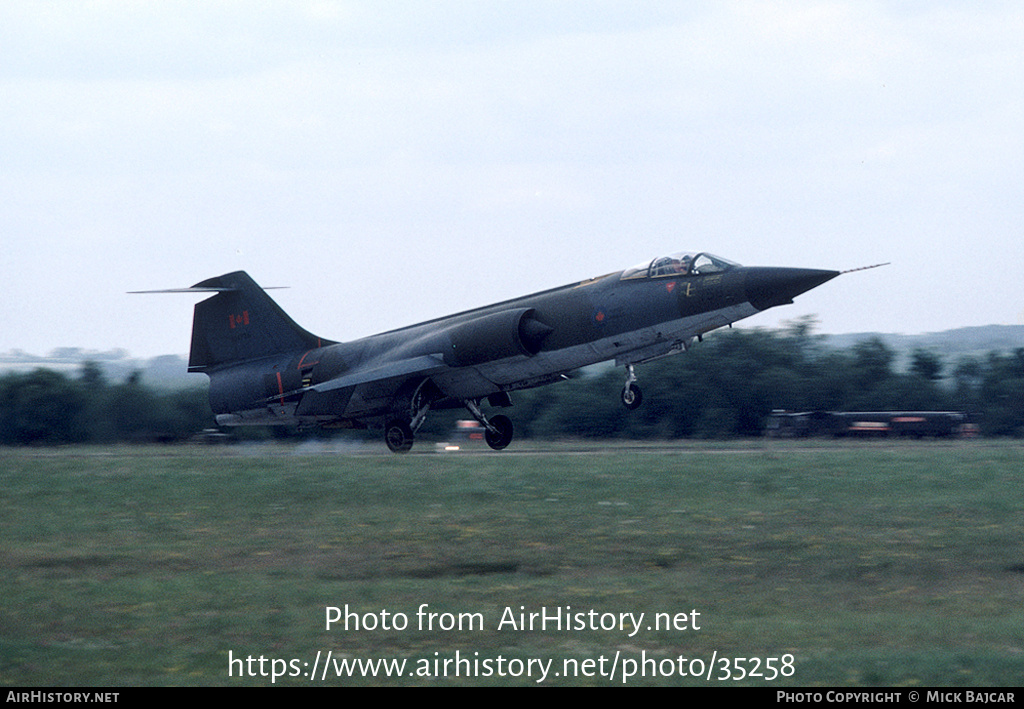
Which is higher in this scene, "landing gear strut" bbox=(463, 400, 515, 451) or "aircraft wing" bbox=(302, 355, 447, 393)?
"aircraft wing" bbox=(302, 355, 447, 393)

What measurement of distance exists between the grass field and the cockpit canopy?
4.83 m

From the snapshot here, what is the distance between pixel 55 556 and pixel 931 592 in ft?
32.9

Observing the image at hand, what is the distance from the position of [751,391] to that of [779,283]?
1891 cm

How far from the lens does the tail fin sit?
→ 30406mm

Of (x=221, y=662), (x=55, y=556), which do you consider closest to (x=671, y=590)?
(x=221, y=662)

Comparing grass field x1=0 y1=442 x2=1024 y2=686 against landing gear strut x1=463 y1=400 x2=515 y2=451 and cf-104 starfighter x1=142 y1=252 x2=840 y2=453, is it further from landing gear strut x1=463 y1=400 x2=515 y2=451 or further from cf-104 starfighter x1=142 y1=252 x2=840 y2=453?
landing gear strut x1=463 y1=400 x2=515 y2=451

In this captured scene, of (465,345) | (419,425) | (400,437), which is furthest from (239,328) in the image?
(465,345)

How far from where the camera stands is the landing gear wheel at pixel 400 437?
2777 centimetres

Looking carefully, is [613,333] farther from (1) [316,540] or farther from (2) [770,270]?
(1) [316,540]

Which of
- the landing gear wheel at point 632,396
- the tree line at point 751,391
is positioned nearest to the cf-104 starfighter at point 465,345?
the landing gear wheel at point 632,396

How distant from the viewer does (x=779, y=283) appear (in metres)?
23.3

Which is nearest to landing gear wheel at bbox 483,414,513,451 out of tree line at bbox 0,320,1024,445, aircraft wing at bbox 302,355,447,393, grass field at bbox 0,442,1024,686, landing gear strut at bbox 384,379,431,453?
landing gear strut at bbox 384,379,431,453

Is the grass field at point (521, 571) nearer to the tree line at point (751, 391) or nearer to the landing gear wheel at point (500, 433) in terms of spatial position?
the landing gear wheel at point (500, 433)

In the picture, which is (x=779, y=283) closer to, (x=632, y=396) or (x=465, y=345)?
(x=632, y=396)
